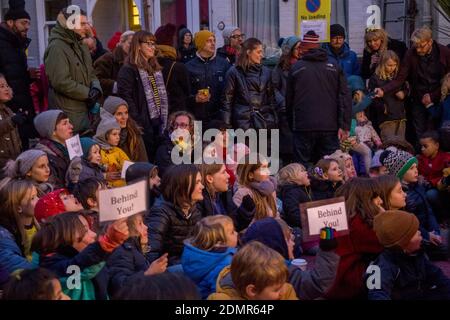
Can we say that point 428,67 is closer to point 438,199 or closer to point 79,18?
point 438,199

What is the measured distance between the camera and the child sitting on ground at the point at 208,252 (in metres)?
4.24

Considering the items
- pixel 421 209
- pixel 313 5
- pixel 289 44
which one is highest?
pixel 313 5

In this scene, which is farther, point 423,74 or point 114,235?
point 423,74

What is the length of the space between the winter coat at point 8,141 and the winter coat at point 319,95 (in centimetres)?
278

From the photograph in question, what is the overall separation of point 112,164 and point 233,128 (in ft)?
5.47

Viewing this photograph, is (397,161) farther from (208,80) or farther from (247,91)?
(208,80)

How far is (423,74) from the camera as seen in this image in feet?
28.9

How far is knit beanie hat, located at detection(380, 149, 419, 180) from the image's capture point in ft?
22.8

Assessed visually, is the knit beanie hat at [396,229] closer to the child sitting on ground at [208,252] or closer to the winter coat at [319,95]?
the child sitting on ground at [208,252]

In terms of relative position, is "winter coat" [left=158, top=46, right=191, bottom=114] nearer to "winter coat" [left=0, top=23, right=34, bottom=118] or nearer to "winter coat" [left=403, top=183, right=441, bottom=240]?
"winter coat" [left=0, top=23, right=34, bottom=118]

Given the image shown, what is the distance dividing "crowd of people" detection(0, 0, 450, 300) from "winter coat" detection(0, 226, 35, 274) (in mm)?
12

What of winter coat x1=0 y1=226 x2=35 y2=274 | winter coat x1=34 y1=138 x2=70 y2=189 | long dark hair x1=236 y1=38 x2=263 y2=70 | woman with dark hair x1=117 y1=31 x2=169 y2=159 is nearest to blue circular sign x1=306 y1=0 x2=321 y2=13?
long dark hair x1=236 y1=38 x2=263 y2=70

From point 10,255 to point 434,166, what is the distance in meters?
4.59

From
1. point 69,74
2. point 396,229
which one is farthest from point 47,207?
point 69,74
